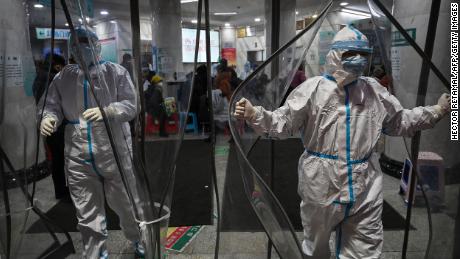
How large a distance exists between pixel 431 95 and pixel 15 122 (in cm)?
212

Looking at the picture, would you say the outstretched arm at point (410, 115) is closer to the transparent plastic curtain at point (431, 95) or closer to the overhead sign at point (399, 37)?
the transparent plastic curtain at point (431, 95)

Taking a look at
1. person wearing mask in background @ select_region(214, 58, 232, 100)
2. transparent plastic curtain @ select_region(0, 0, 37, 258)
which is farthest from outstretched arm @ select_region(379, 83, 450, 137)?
transparent plastic curtain @ select_region(0, 0, 37, 258)

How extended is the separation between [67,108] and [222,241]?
109 cm

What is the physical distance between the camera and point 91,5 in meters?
1.42

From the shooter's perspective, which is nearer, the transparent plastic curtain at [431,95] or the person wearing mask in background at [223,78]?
the transparent plastic curtain at [431,95]

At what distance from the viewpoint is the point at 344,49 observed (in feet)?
4.50

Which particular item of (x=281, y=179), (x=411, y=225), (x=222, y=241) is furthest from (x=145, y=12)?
(x=281, y=179)

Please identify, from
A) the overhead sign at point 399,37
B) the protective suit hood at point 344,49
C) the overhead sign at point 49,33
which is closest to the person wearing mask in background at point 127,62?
the overhead sign at point 49,33

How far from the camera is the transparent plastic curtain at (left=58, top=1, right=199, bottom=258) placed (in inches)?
60.8

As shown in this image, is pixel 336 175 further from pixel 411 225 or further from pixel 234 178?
pixel 411 225

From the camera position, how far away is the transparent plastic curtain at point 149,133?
154 cm

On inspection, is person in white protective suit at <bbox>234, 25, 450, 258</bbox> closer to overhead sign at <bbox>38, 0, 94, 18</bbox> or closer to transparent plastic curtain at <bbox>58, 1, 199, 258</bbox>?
transparent plastic curtain at <bbox>58, 1, 199, 258</bbox>

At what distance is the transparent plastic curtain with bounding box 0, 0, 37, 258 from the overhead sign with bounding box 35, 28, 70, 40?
0.06m

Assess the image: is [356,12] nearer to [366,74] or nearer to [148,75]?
[366,74]
